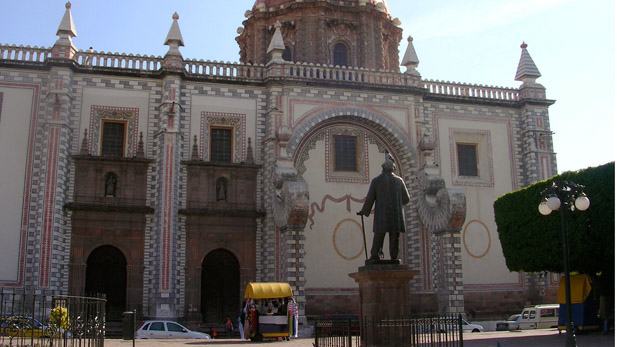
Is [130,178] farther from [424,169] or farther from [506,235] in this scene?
[506,235]

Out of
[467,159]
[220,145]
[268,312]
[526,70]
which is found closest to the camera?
[268,312]

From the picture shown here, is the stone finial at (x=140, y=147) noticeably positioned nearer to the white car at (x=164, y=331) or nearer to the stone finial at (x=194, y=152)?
the stone finial at (x=194, y=152)

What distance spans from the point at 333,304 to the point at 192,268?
5.99 meters

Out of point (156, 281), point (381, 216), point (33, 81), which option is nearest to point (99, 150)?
point (33, 81)

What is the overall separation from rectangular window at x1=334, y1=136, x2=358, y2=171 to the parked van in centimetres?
A: 943

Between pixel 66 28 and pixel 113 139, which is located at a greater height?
pixel 66 28

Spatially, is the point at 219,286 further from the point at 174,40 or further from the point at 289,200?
the point at 174,40

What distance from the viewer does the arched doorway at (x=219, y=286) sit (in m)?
26.3

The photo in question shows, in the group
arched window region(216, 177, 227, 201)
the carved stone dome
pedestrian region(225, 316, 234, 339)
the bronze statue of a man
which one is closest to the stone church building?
arched window region(216, 177, 227, 201)

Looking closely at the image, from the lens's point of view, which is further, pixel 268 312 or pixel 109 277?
pixel 109 277

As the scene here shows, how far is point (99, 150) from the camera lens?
2658cm

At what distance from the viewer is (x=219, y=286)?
26.7 meters

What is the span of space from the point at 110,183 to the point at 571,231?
56.3 ft

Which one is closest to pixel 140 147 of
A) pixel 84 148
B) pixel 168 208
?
pixel 84 148
